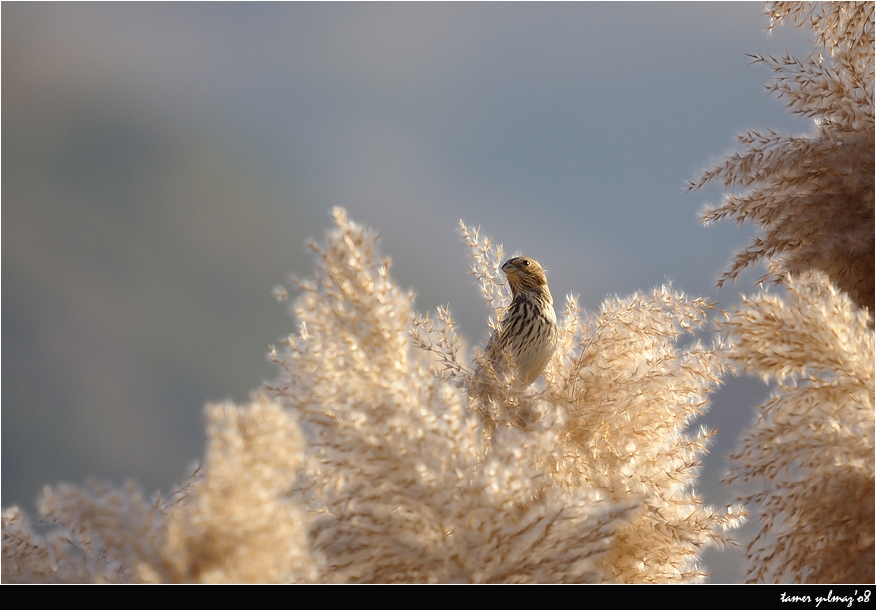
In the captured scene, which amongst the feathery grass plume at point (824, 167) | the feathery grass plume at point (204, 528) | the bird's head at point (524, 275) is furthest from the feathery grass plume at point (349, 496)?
A: the bird's head at point (524, 275)

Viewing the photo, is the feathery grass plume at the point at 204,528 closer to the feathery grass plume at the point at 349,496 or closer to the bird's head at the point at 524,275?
the feathery grass plume at the point at 349,496

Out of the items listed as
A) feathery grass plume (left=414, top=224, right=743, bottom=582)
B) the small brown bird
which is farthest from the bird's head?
feathery grass plume (left=414, top=224, right=743, bottom=582)

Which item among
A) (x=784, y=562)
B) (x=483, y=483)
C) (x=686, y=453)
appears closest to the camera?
(x=483, y=483)

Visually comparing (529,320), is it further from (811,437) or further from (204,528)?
(204,528)

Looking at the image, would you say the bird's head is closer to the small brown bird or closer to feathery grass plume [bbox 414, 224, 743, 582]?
the small brown bird

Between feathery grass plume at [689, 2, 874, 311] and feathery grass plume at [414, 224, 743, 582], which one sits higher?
feathery grass plume at [689, 2, 874, 311]

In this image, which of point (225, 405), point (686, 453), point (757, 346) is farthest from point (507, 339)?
point (225, 405)
